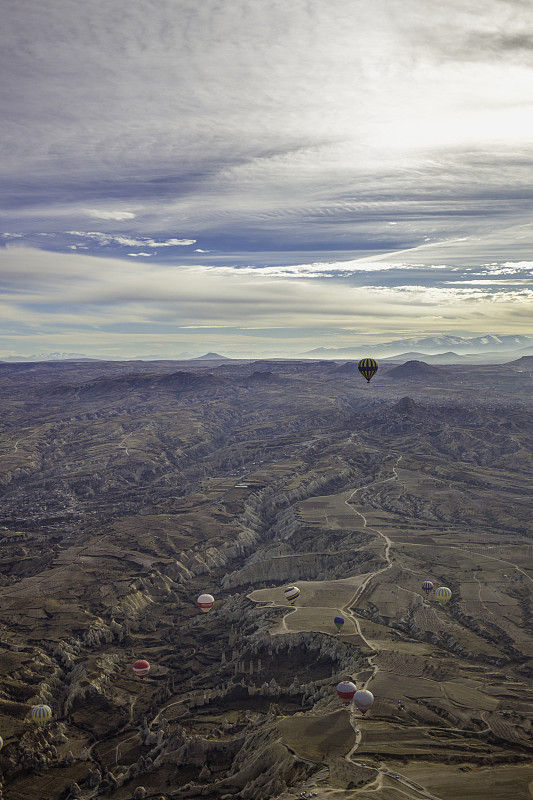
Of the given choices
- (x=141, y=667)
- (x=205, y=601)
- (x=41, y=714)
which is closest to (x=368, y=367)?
(x=205, y=601)

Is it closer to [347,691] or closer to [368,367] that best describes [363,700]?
[347,691]

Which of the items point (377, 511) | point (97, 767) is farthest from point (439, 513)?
point (97, 767)

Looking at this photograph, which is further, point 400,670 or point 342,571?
point 342,571

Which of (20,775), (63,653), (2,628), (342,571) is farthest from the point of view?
(342,571)

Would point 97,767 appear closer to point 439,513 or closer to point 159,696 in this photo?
point 159,696

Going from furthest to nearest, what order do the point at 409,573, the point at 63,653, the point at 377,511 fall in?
the point at 377,511
the point at 409,573
the point at 63,653

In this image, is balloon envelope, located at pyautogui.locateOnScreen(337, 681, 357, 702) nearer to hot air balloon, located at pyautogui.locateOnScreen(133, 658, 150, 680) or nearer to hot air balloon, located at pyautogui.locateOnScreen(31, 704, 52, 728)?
hot air balloon, located at pyautogui.locateOnScreen(133, 658, 150, 680)

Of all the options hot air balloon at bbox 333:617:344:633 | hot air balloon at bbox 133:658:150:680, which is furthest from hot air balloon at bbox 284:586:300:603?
hot air balloon at bbox 133:658:150:680

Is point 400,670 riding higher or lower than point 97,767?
higher
